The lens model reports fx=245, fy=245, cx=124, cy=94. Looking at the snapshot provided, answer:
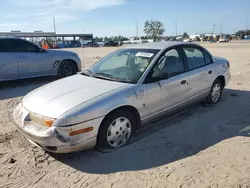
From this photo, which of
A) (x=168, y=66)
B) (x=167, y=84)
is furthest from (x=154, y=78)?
(x=168, y=66)

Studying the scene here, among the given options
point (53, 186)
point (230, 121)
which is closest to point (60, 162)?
point (53, 186)

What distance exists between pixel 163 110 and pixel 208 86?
1.61 meters

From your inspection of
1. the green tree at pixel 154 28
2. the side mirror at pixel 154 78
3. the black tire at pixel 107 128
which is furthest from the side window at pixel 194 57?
the green tree at pixel 154 28

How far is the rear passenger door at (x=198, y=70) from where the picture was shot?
4.84m

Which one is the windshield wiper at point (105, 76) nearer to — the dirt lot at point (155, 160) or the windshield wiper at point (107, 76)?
the windshield wiper at point (107, 76)

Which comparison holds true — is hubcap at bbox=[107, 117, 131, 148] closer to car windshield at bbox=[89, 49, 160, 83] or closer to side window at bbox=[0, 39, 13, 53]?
car windshield at bbox=[89, 49, 160, 83]

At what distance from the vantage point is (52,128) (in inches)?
122

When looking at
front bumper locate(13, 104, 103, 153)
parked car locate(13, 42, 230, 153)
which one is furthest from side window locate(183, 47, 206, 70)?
front bumper locate(13, 104, 103, 153)

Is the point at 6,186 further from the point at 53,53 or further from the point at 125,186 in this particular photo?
the point at 53,53

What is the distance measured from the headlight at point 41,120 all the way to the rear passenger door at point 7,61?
5.07 m

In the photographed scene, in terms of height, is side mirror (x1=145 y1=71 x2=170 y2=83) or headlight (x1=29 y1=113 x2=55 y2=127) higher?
side mirror (x1=145 y1=71 x2=170 y2=83)

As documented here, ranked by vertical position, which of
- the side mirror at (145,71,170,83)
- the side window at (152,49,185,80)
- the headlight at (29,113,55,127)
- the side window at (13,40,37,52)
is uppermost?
the side window at (13,40,37,52)

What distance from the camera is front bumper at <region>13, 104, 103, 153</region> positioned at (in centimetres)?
310

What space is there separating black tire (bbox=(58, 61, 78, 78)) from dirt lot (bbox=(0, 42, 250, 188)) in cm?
439
